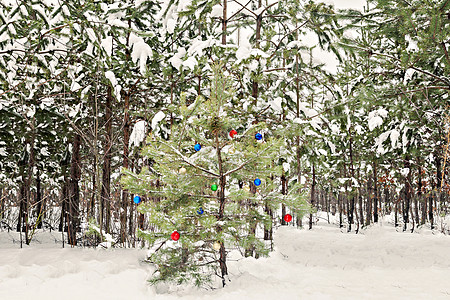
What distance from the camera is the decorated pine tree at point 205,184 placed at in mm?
3275

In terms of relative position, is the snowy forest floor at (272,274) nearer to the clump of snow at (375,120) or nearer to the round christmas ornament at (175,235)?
the round christmas ornament at (175,235)

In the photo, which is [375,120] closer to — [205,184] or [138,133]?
[205,184]

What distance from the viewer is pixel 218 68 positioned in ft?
10.5

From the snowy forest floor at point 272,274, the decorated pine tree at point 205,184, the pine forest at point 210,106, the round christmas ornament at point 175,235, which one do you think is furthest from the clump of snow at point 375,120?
the round christmas ornament at point 175,235

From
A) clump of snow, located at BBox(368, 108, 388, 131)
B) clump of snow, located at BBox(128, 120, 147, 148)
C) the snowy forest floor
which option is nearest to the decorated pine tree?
the snowy forest floor

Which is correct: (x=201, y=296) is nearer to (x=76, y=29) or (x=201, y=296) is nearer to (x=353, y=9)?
(x=76, y=29)

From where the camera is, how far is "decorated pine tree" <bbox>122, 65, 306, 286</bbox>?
10.7 ft

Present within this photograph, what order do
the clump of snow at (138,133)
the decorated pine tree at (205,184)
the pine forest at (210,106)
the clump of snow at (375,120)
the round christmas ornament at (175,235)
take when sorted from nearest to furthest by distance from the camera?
the round christmas ornament at (175,235)
the decorated pine tree at (205,184)
the pine forest at (210,106)
the clump of snow at (138,133)
the clump of snow at (375,120)

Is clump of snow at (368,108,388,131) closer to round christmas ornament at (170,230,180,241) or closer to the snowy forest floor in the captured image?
the snowy forest floor

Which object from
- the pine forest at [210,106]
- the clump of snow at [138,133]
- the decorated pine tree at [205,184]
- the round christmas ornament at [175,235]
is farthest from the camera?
the clump of snow at [138,133]

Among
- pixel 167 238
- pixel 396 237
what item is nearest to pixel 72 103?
pixel 167 238

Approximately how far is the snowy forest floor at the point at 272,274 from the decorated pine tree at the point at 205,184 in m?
0.43

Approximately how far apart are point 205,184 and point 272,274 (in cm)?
176

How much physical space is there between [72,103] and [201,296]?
5.70 m
